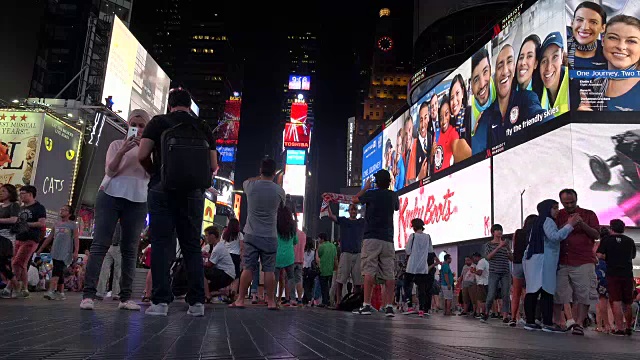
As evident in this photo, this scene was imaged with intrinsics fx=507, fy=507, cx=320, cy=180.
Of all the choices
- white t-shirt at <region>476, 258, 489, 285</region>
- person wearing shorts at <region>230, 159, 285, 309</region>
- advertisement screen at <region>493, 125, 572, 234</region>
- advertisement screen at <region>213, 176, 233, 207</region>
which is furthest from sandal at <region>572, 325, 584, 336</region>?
advertisement screen at <region>213, 176, 233, 207</region>

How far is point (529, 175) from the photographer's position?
55.0 ft

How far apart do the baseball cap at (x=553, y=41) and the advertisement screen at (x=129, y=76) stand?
2031 centimetres

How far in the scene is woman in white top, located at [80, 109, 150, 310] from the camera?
4.74 metres

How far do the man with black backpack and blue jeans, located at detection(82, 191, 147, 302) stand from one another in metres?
0.64

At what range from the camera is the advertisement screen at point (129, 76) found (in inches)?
1043

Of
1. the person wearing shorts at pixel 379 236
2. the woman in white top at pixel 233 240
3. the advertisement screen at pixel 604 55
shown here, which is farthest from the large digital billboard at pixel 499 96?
the woman in white top at pixel 233 240

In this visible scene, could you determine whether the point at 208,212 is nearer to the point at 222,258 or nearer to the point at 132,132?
the point at 222,258

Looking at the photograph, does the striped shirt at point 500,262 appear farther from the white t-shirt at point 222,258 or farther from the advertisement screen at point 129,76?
the advertisement screen at point 129,76

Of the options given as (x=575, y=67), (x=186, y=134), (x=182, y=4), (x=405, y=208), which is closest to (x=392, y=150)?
(x=405, y=208)

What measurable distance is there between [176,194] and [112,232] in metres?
1.00

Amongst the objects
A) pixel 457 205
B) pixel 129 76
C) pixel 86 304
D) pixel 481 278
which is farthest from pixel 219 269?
pixel 129 76

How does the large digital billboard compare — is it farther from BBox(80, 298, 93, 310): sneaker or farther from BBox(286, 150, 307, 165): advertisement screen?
BBox(286, 150, 307, 165): advertisement screen

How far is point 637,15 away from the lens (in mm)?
16266

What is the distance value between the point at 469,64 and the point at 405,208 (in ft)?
30.2
